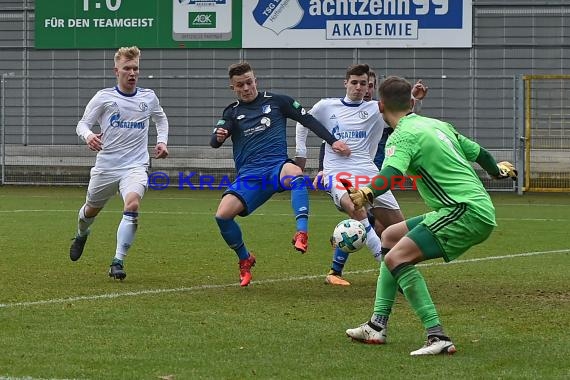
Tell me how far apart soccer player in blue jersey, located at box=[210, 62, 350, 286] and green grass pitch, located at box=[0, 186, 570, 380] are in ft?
1.98

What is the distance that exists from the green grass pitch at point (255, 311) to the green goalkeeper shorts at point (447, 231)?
0.60 metres

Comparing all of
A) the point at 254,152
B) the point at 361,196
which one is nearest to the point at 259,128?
the point at 254,152

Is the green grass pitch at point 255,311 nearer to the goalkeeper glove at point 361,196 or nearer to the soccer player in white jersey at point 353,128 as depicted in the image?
the goalkeeper glove at point 361,196

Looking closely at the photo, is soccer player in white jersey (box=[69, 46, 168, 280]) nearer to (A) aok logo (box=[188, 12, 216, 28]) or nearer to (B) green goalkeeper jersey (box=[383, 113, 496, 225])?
(B) green goalkeeper jersey (box=[383, 113, 496, 225])

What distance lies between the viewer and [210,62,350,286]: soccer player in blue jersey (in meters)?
10.3

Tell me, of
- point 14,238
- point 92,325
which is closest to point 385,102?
point 92,325

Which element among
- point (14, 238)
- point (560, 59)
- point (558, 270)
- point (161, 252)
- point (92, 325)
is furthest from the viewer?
point (560, 59)

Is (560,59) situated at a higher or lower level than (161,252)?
higher

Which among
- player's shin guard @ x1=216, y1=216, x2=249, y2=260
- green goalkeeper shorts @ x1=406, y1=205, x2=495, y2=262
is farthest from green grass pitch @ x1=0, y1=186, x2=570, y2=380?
green goalkeeper shorts @ x1=406, y1=205, x2=495, y2=262

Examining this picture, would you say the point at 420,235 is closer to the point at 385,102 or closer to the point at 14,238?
the point at 385,102

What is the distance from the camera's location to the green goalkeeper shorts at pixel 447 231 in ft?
22.8

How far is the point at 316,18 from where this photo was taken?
86.6 feet

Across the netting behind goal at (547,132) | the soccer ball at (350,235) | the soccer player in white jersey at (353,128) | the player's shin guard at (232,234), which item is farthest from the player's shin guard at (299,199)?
the netting behind goal at (547,132)

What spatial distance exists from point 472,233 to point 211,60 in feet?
68.1
